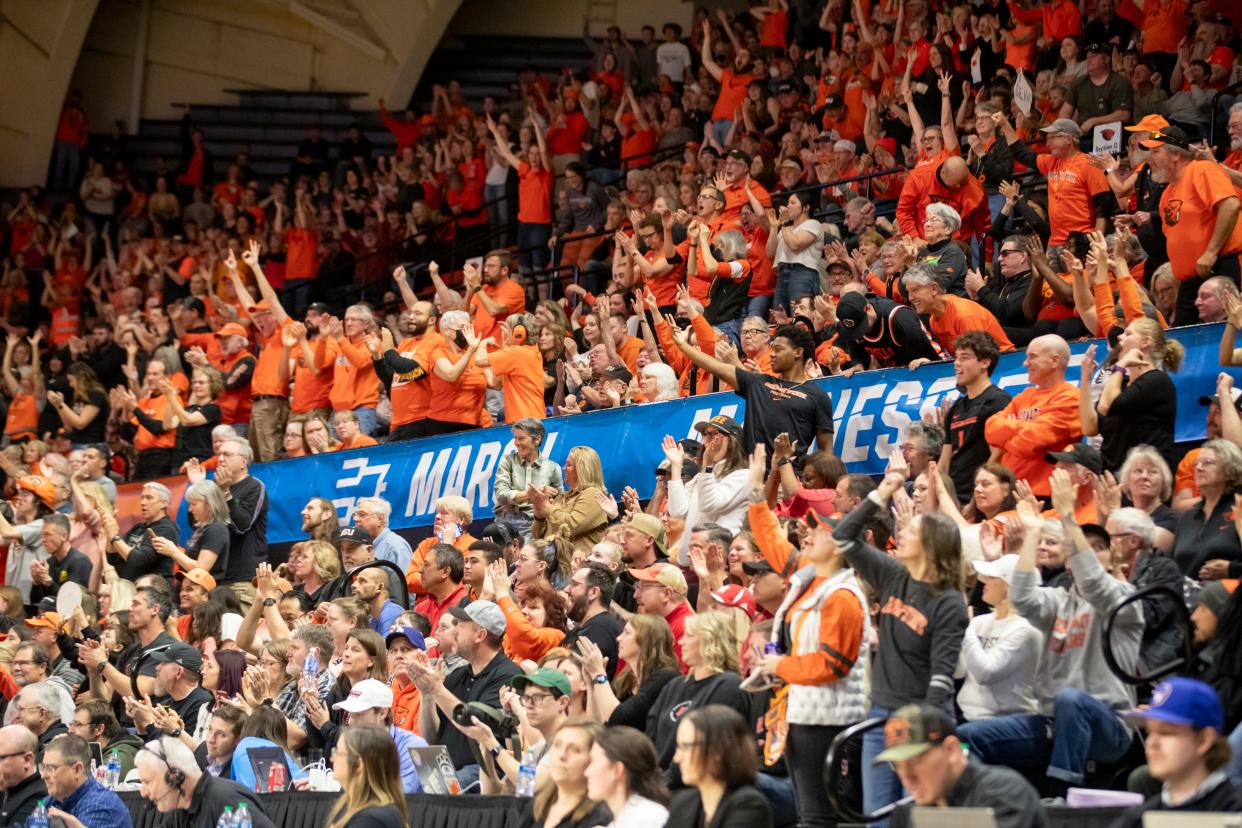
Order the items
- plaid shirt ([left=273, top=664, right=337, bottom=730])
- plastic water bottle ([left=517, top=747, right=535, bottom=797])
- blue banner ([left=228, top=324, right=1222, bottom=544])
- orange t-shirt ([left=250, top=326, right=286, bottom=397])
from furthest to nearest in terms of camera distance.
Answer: orange t-shirt ([left=250, top=326, right=286, bottom=397]) < blue banner ([left=228, top=324, right=1222, bottom=544]) < plaid shirt ([left=273, top=664, right=337, bottom=730]) < plastic water bottle ([left=517, top=747, right=535, bottom=797])

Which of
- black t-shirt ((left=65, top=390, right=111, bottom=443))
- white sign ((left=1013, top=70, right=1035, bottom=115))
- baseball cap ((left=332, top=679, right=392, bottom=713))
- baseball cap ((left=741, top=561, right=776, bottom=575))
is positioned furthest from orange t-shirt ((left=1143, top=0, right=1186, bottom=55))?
black t-shirt ((left=65, top=390, right=111, bottom=443))

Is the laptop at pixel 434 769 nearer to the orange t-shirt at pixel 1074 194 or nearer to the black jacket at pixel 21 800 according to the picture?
the black jacket at pixel 21 800

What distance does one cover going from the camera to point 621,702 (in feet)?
24.8

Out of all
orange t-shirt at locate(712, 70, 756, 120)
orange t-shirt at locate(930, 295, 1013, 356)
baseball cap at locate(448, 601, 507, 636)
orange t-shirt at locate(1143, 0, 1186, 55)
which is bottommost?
baseball cap at locate(448, 601, 507, 636)

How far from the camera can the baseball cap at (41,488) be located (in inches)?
556

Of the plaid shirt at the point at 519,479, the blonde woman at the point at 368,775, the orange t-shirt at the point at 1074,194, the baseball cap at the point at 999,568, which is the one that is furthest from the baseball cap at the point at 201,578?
the baseball cap at the point at 999,568

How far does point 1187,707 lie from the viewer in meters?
5.05

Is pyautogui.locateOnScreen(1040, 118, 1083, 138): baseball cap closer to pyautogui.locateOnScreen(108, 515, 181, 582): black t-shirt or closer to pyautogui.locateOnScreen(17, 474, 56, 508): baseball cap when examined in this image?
pyautogui.locateOnScreen(108, 515, 181, 582): black t-shirt

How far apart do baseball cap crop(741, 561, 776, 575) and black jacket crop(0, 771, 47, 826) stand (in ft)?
11.5

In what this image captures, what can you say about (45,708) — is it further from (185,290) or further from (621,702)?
(185,290)

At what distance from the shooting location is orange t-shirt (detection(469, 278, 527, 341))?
14.5 m

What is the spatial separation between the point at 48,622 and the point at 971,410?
6.26 meters

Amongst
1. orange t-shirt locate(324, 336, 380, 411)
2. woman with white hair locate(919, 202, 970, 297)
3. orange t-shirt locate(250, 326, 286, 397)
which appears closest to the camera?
woman with white hair locate(919, 202, 970, 297)

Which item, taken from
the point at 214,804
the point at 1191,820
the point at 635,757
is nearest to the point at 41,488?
the point at 214,804
